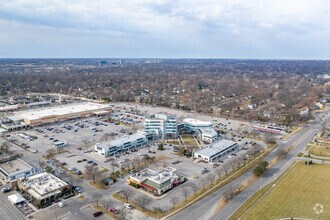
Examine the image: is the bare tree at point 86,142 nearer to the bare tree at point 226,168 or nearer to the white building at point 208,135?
the white building at point 208,135

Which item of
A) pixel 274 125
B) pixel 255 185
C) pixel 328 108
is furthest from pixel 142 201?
pixel 328 108

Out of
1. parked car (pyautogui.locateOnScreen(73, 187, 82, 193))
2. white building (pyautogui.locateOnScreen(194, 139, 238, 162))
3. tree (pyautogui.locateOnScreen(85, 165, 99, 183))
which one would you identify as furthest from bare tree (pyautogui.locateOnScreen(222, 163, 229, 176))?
parked car (pyautogui.locateOnScreen(73, 187, 82, 193))

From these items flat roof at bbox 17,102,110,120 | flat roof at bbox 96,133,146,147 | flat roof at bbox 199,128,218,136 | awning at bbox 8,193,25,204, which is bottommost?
awning at bbox 8,193,25,204

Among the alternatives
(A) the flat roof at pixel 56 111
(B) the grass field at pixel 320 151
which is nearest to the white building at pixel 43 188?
(A) the flat roof at pixel 56 111

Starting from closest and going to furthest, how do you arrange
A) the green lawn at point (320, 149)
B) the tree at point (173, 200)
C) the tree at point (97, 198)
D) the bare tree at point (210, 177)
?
the tree at point (173, 200) → the tree at point (97, 198) → the bare tree at point (210, 177) → the green lawn at point (320, 149)

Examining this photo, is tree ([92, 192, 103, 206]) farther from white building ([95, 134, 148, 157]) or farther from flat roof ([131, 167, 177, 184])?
white building ([95, 134, 148, 157])

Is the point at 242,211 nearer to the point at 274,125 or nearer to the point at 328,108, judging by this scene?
the point at 274,125
